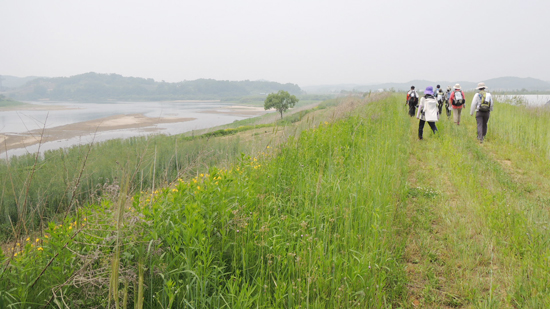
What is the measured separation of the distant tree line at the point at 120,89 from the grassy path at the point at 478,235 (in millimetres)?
72114

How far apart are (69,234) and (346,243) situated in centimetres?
235

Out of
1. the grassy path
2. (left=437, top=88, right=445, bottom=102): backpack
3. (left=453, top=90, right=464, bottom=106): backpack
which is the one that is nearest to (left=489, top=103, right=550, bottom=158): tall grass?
(left=453, top=90, right=464, bottom=106): backpack

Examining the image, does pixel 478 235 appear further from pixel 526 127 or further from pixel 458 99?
pixel 458 99

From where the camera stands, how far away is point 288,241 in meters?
2.82

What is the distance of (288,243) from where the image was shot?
2600 millimetres

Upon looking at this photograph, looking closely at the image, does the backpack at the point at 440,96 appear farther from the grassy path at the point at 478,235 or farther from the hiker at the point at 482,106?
the grassy path at the point at 478,235

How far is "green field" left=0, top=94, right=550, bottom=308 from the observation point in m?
1.98

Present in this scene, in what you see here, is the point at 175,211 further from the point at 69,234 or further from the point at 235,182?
the point at 235,182

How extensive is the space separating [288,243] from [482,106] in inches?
343

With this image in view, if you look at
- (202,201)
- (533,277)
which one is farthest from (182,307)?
(533,277)

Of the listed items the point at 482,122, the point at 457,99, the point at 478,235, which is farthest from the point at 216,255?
the point at 457,99

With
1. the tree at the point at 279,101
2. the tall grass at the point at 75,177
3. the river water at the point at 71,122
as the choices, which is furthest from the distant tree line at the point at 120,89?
the tall grass at the point at 75,177

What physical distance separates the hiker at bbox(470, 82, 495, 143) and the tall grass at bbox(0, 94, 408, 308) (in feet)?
22.6

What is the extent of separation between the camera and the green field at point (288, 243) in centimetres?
198
